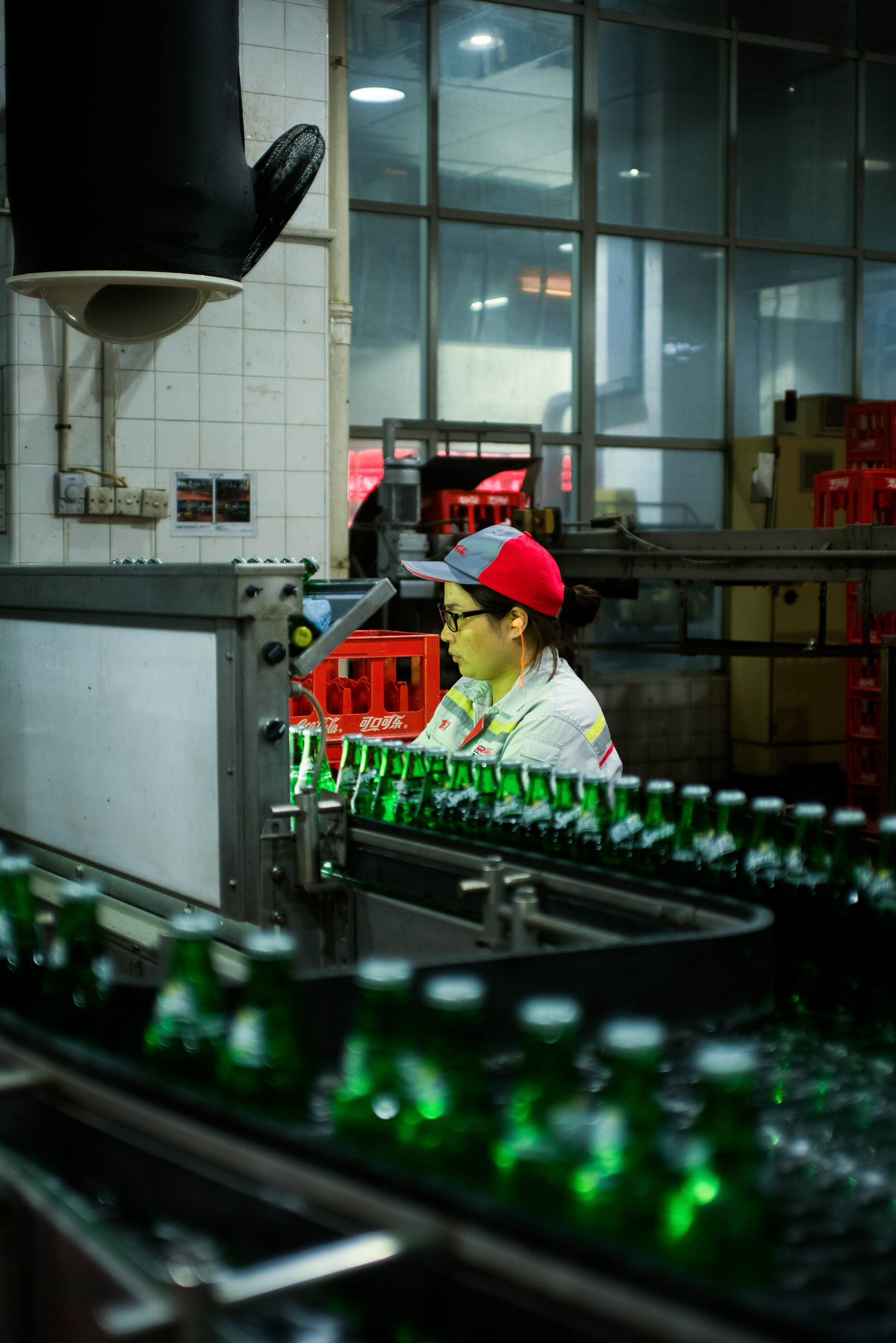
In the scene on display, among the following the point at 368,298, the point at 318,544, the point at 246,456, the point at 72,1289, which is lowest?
the point at 72,1289

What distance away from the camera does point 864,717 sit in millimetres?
6332

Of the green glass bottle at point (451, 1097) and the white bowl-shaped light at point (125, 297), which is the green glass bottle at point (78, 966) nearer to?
the green glass bottle at point (451, 1097)

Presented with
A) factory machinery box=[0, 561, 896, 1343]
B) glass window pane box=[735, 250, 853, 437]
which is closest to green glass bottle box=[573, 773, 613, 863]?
factory machinery box=[0, 561, 896, 1343]

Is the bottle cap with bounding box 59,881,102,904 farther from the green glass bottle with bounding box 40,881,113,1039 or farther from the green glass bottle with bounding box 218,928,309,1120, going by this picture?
the green glass bottle with bounding box 218,928,309,1120

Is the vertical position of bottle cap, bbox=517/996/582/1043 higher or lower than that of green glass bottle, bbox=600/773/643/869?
higher

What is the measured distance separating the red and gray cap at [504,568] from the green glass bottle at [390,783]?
0.64 metres

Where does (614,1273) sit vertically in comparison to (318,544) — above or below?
below

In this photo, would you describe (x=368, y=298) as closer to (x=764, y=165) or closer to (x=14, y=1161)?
(x=764, y=165)

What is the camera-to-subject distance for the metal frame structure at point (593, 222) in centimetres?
730

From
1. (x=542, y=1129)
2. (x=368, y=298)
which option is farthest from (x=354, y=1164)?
(x=368, y=298)

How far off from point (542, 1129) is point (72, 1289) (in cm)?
32

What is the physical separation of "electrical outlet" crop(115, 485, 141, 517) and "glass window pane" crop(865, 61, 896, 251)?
5417 millimetres

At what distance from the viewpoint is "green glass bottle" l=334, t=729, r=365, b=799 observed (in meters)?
2.41

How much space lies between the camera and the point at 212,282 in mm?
3170
